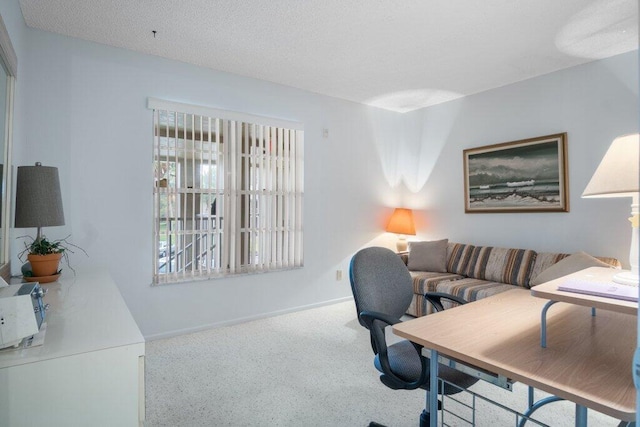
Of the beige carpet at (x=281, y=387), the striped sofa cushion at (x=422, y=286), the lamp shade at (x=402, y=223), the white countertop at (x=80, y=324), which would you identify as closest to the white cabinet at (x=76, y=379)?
the white countertop at (x=80, y=324)

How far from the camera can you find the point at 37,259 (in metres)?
2.00

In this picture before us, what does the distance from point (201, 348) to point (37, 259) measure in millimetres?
1478

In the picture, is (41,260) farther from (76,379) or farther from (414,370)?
(414,370)

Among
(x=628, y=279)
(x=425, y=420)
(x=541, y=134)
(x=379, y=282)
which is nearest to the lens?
(x=628, y=279)

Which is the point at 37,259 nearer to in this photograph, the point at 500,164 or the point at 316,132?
the point at 316,132

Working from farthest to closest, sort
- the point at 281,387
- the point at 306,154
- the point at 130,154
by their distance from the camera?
1. the point at 306,154
2. the point at 130,154
3. the point at 281,387

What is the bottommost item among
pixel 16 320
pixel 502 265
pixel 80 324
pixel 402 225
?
pixel 502 265

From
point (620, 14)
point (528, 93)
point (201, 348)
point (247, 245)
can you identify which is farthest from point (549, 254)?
point (201, 348)

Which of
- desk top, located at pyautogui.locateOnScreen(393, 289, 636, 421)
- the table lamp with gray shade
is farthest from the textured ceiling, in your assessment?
desk top, located at pyautogui.locateOnScreen(393, 289, 636, 421)

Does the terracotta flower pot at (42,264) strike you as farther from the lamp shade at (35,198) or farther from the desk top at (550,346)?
the desk top at (550,346)

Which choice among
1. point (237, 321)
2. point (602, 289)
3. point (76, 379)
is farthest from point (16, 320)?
point (237, 321)

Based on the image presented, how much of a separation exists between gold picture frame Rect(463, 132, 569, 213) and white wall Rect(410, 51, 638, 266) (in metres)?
0.08

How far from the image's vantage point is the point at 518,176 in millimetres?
3818

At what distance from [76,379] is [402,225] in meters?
4.09
